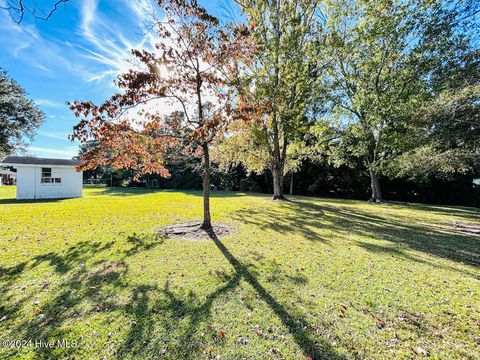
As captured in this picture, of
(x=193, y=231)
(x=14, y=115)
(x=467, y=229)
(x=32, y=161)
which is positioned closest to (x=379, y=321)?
(x=193, y=231)

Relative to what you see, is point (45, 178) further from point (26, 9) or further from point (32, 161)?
point (26, 9)

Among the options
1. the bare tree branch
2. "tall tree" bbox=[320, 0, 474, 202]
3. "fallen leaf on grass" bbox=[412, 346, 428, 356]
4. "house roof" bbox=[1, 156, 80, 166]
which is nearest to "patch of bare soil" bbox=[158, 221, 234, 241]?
"fallen leaf on grass" bbox=[412, 346, 428, 356]

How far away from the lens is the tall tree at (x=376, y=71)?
10445 millimetres

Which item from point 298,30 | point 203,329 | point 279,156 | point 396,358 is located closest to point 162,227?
point 203,329

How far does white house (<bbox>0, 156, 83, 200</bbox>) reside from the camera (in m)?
16.0

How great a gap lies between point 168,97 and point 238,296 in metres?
5.55

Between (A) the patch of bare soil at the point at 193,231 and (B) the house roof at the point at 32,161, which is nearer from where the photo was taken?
(A) the patch of bare soil at the point at 193,231

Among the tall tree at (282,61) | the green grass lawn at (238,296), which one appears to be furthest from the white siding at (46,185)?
the tall tree at (282,61)

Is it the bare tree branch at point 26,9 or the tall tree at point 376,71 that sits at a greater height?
the tall tree at point 376,71

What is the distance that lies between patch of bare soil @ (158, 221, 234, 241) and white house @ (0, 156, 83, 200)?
45.0ft

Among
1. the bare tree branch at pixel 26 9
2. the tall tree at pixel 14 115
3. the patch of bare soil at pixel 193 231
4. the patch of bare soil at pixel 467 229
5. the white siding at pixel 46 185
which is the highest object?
the tall tree at pixel 14 115

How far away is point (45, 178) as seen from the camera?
1697 cm

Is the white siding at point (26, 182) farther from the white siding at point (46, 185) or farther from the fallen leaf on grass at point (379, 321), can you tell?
the fallen leaf on grass at point (379, 321)

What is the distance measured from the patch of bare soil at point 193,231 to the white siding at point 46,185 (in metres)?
15.7
